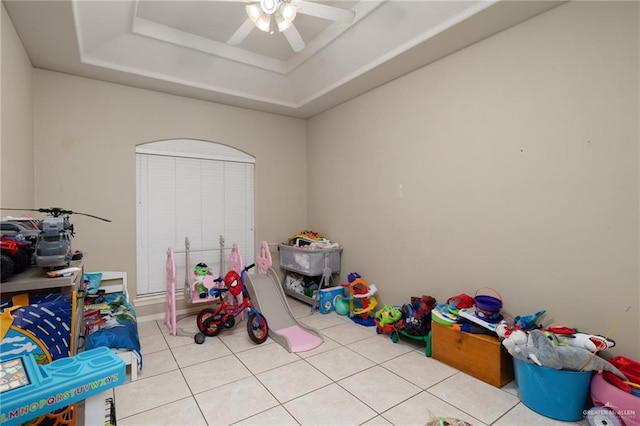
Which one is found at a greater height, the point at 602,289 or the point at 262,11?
the point at 262,11

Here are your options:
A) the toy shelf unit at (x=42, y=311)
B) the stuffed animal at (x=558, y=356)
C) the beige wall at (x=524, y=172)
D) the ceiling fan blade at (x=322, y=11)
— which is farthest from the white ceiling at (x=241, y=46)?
the stuffed animal at (x=558, y=356)

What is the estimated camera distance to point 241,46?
354cm

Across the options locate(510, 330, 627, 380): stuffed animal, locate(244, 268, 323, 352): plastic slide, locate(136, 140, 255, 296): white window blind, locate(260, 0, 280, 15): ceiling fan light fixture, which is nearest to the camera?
locate(510, 330, 627, 380): stuffed animal

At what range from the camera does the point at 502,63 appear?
2.57 metres

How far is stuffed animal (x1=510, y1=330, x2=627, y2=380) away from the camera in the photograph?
6.11ft

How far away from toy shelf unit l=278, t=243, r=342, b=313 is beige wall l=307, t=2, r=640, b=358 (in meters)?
0.69

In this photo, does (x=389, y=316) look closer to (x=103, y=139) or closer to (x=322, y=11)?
(x=322, y=11)

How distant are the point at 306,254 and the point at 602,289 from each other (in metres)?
A: 2.89

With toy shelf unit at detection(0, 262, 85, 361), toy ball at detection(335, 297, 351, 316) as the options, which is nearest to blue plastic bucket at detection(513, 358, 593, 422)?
toy ball at detection(335, 297, 351, 316)

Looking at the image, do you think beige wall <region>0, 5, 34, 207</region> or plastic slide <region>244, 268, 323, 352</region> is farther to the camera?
plastic slide <region>244, 268, 323, 352</region>

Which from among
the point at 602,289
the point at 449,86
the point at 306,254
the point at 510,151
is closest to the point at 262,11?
the point at 449,86

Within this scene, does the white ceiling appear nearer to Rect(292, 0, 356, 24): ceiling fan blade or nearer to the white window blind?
Rect(292, 0, 356, 24): ceiling fan blade

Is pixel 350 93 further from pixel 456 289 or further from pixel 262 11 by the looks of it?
pixel 456 289

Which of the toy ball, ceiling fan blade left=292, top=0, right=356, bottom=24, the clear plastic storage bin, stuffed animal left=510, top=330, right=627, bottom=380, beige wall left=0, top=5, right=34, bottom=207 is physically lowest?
the toy ball
